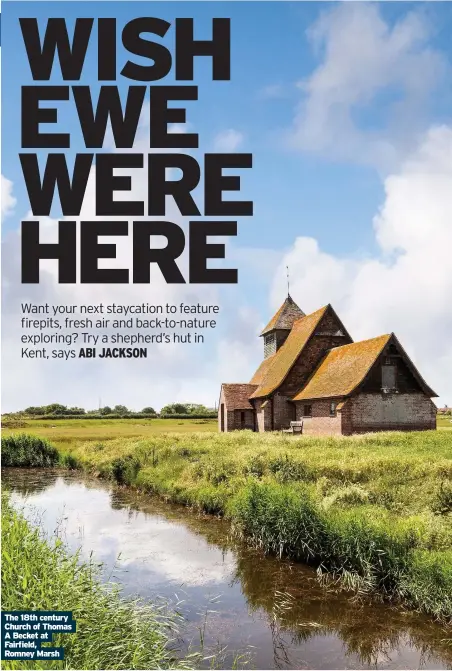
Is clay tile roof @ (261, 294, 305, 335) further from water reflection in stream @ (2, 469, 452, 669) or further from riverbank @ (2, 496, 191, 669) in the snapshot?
riverbank @ (2, 496, 191, 669)

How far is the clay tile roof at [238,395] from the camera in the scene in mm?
43375

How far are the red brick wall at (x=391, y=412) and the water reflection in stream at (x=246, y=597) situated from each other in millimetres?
13626

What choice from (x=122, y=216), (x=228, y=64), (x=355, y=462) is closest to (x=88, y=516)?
(x=355, y=462)

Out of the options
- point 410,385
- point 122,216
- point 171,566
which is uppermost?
point 122,216

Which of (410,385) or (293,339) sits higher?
(293,339)

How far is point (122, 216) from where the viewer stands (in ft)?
35.7

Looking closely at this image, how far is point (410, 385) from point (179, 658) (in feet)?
86.1

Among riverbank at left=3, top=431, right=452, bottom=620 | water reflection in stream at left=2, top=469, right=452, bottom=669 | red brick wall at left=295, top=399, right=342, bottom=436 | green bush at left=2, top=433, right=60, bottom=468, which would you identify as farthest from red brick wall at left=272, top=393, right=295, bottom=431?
water reflection in stream at left=2, top=469, right=452, bottom=669

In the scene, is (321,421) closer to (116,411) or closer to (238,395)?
(238,395)

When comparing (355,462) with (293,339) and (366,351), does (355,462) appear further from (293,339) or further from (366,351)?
(293,339)

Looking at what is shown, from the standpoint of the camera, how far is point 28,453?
39.6 m

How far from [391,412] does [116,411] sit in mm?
61007

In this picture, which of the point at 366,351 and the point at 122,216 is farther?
the point at 366,351

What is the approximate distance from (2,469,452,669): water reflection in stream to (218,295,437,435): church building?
14.1m
